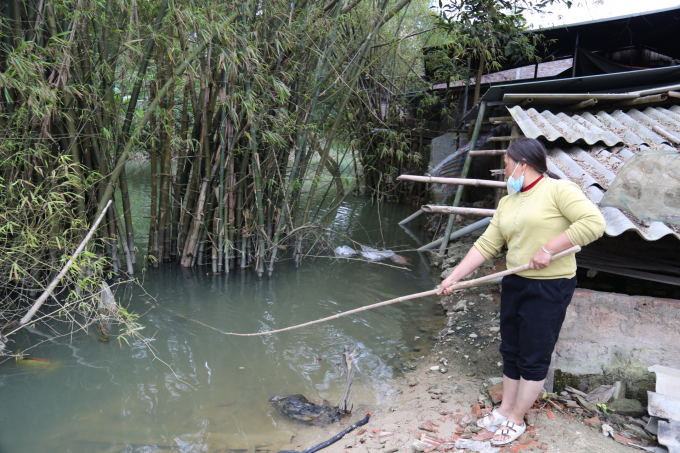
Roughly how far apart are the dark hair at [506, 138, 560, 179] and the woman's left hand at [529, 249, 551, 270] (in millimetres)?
400

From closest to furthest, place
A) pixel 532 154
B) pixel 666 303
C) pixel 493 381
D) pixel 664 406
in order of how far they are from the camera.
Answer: pixel 532 154 < pixel 664 406 < pixel 666 303 < pixel 493 381

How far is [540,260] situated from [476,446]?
990 millimetres

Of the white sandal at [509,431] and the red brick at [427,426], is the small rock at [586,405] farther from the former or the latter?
the red brick at [427,426]

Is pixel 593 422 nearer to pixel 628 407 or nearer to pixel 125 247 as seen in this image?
pixel 628 407

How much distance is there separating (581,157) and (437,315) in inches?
83.5

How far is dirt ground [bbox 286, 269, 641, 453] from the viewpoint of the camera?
6.73ft

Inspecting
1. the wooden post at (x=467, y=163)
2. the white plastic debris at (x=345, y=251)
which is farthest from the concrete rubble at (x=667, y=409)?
the white plastic debris at (x=345, y=251)

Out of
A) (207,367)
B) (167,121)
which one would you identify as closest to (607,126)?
(207,367)

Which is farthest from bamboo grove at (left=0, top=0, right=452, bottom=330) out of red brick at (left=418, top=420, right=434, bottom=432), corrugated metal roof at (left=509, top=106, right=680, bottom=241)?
red brick at (left=418, top=420, right=434, bottom=432)

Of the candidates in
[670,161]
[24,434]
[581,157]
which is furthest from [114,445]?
[581,157]

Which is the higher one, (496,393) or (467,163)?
(467,163)

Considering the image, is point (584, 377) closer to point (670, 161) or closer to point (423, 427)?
point (423, 427)

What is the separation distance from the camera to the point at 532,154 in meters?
1.92

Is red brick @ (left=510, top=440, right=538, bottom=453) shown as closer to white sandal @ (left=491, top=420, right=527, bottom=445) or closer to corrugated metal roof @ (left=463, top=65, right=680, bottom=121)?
white sandal @ (left=491, top=420, right=527, bottom=445)
